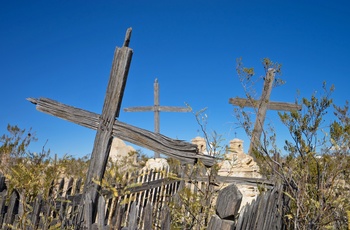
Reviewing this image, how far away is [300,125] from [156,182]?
289 cm

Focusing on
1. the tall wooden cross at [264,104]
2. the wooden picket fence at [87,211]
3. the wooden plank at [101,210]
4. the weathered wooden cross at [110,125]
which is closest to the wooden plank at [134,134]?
the weathered wooden cross at [110,125]

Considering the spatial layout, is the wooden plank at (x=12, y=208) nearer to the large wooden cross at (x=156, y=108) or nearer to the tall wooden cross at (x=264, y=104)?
the tall wooden cross at (x=264, y=104)

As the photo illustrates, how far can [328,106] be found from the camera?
5.17 m

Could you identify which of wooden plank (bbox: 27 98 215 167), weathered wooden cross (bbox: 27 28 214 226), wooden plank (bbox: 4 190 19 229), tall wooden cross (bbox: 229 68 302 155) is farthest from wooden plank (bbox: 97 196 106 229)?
tall wooden cross (bbox: 229 68 302 155)

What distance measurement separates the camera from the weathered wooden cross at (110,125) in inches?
138

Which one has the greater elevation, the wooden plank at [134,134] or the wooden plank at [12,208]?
the wooden plank at [134,134]

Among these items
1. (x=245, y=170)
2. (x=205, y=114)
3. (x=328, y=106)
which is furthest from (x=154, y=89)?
(x=205, y=114)

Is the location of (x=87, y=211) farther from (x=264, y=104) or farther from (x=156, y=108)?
(x=156, y=108)

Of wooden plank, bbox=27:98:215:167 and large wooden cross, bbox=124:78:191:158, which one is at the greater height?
large wooden cross, bbox=124:78:191:158

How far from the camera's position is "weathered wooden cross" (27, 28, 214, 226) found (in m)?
3.50

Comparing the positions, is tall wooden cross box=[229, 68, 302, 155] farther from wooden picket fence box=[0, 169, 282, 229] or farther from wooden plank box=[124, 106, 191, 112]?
wooden plank box=[124, 106, 191, 112]

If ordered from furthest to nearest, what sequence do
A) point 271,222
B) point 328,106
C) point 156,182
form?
point 156,182, point 328,106, point 271,222

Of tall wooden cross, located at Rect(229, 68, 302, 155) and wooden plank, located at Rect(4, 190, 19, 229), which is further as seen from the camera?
tall wooden cross, located at Rect(229, 68, 302, 155)

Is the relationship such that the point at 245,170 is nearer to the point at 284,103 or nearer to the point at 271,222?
the point at 284,103
